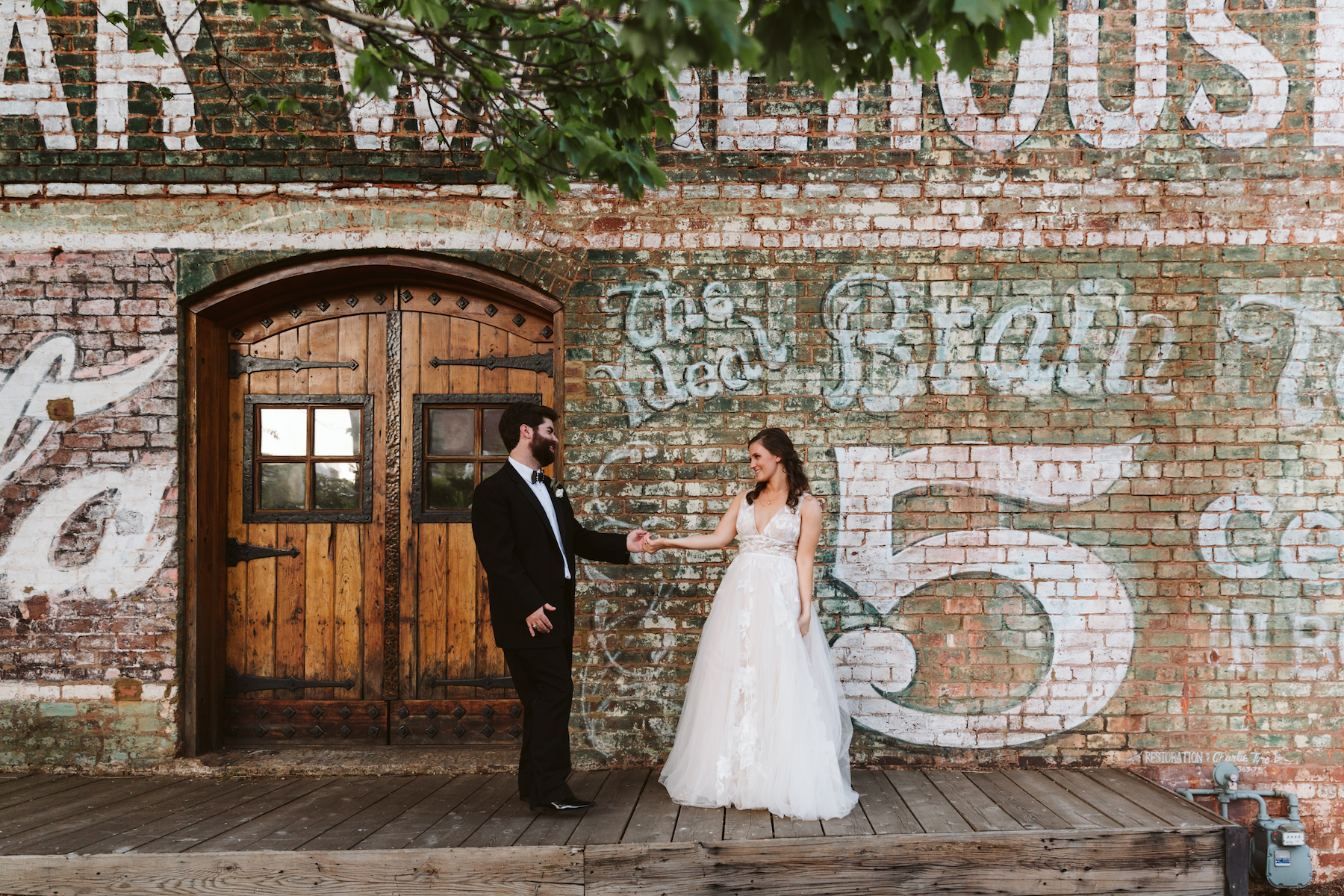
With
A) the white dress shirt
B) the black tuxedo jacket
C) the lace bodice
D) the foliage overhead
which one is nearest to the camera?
the foliage overhead

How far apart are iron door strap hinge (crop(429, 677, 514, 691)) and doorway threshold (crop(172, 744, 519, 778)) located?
0.36 m

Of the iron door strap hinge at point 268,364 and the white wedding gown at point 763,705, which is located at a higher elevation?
the iron door strap hinge at point 268,364

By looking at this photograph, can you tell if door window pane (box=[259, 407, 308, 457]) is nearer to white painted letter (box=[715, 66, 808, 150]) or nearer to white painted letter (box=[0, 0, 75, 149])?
white painted letter (box=[0, 0, 75, 149])

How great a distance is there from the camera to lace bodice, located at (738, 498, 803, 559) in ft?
13.6

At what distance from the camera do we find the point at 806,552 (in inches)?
163

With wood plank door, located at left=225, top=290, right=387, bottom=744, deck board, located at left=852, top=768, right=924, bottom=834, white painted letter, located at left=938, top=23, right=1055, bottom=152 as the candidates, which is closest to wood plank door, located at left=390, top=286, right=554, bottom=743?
wood plank door, located at left=225, top=290, right=387, bottom=744

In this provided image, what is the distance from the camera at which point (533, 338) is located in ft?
16.5

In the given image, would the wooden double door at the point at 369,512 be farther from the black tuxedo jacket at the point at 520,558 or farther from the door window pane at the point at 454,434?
the black tuxedo jacket at the point at 520,558

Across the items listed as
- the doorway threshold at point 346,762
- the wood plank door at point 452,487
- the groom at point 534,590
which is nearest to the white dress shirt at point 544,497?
the groom at point 534,590

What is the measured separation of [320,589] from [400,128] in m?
2.70

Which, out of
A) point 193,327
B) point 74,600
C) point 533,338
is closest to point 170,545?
point 74,600

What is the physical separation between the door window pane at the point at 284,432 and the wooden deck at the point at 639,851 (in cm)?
204

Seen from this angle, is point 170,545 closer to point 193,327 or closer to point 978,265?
point 193,327

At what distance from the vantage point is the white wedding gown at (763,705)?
3869mm
